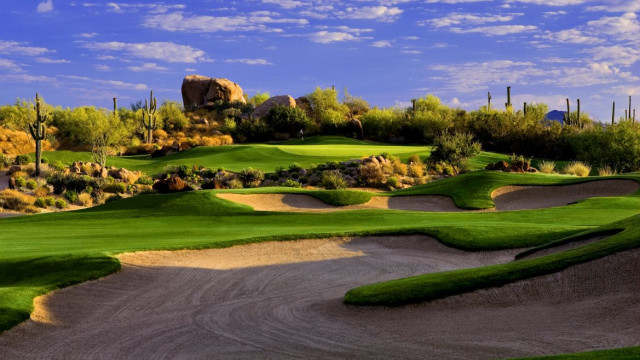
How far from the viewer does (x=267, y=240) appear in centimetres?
1964

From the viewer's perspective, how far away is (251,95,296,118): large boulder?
3329 inches

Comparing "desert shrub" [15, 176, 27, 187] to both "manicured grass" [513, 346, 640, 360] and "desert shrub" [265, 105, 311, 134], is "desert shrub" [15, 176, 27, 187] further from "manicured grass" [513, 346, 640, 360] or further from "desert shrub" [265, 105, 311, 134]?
"manicured grass" [513, 346, 640, 360]

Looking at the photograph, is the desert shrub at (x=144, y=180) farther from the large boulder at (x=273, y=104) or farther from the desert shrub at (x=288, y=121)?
the large boulder at (x=273, y=104)

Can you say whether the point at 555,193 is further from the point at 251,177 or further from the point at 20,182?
the point at 20,182

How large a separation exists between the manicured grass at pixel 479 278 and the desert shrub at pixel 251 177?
3211 cm

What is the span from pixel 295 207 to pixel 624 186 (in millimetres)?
16513

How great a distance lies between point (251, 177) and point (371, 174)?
875cm

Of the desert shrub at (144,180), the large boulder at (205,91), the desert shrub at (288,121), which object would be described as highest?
the large boulder at (205,91)

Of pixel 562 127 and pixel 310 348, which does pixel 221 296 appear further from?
pixel 562 127

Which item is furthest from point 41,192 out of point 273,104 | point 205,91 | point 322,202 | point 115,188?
point 205,91

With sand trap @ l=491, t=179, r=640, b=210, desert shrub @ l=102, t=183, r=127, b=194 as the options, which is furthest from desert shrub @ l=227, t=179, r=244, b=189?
sand trap @ l=491, t=179, r=640, b=210

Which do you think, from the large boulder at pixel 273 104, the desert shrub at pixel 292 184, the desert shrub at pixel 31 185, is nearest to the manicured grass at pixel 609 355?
the desert shrub at pixel 292 184

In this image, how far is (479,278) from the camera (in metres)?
12.1

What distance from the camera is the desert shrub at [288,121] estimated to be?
78.9 m
